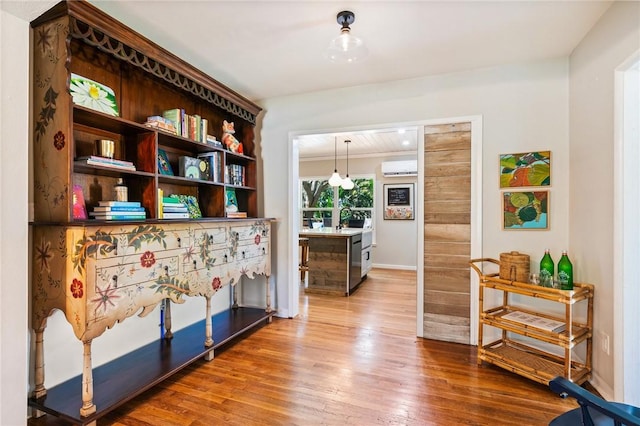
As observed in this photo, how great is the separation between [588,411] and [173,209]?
8.35 ft

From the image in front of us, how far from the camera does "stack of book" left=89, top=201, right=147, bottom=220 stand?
192 centimetres

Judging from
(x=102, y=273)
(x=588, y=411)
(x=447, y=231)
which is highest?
(x=447, y=231)

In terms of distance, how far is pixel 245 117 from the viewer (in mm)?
3311

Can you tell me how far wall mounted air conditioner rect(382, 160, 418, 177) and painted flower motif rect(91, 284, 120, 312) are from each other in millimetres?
5525

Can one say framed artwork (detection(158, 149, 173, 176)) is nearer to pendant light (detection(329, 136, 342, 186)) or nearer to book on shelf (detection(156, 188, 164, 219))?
book on shelf (detection(156, 188, 164, 219))

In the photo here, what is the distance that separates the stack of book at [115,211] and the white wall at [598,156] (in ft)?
9.96

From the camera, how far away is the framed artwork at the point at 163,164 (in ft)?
8.08

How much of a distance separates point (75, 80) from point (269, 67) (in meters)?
1.47

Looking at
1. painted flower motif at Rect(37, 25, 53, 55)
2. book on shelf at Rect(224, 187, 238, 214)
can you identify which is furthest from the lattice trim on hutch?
A: book on shelf at Rect(224, 187, 238, 214)

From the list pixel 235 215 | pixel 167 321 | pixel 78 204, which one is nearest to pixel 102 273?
pixel 78 204

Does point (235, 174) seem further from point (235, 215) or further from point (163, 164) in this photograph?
point (163, 164)

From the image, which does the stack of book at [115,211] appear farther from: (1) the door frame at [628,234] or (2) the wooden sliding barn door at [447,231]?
(1) the door frame at [628,234]

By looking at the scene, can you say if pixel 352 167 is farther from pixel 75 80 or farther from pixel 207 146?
pixel 75 80

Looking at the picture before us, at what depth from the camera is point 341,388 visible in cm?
209
